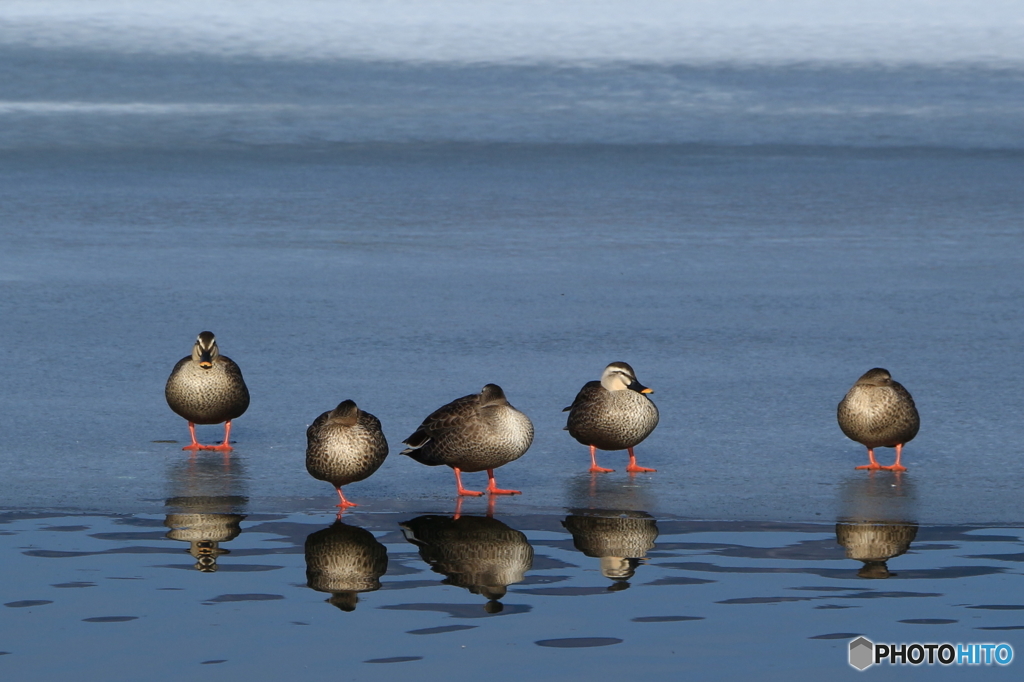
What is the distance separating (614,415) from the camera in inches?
309

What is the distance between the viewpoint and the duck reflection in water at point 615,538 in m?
5.98

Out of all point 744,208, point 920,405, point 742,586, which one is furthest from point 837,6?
point 742,586

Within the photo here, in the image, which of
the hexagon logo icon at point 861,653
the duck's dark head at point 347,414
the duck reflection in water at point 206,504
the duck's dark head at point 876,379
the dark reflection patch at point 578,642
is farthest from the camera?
the duck's dark head at point 876,379

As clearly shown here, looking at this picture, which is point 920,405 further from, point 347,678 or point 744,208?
point 744,208

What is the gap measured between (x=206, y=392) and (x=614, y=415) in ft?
7.41

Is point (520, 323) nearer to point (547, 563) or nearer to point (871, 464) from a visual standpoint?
point (871, 464)

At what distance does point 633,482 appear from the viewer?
7594mm

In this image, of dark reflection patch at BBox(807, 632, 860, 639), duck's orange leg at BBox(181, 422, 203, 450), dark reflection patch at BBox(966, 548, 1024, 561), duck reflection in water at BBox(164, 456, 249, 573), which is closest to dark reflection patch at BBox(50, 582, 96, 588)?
duck reflection in water at BBox(164, 456, 249, 573)

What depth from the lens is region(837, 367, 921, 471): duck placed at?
7.83m

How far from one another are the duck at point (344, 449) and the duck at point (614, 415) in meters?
1.19

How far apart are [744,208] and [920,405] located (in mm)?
6794

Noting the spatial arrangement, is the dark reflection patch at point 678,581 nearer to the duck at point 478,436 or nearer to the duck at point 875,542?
the duck at point 875,542

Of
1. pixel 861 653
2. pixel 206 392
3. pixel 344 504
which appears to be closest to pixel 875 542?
pixel 861 653

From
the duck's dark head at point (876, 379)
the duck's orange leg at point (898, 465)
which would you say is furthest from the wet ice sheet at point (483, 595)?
the duck's dark head at point (876, 379)
